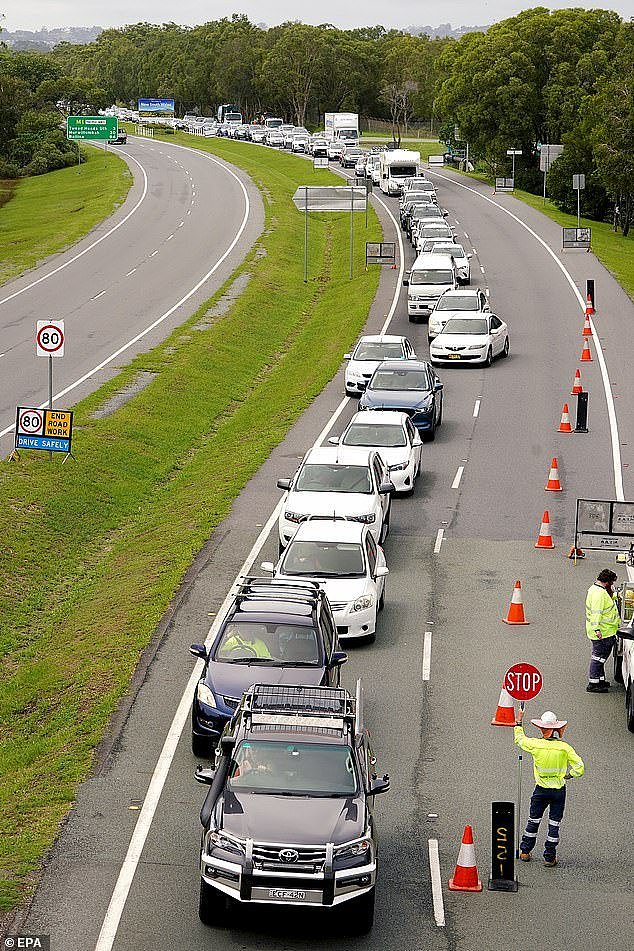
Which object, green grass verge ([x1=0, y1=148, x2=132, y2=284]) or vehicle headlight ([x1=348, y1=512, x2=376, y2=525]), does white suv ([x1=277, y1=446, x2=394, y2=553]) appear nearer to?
vehicle headlight ([x1=348, y1=512, x2=376, y2=525])

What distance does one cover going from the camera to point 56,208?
8669 cm

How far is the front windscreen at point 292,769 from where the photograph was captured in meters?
11.7

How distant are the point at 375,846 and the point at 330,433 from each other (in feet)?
68.2

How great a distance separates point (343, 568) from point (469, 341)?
21180mm

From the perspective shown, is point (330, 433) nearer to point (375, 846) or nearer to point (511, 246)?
point (375, 846)

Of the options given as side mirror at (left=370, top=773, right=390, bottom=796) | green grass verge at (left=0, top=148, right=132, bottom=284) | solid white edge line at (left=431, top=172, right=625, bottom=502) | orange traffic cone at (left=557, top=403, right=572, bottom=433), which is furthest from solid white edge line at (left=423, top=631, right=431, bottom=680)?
green grass verge at (left=0, top=148, right=132, bottom=284)

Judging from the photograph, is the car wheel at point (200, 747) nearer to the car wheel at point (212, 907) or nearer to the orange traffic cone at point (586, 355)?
the car wheel at point (212, 907)

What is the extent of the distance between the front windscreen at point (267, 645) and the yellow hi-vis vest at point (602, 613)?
3752mm

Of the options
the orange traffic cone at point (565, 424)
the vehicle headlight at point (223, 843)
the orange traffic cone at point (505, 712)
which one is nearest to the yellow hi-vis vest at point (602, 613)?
the orange traffic cone at point (505, 712)

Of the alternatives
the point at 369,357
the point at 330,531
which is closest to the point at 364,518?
the point at 330,531

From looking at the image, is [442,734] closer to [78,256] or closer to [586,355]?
[586,355]

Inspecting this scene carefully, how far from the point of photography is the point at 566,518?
2506 cm

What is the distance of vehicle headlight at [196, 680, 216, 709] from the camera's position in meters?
14.7

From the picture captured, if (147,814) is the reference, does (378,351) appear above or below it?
above
